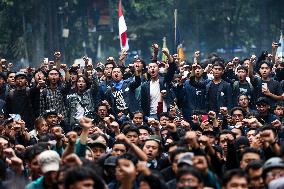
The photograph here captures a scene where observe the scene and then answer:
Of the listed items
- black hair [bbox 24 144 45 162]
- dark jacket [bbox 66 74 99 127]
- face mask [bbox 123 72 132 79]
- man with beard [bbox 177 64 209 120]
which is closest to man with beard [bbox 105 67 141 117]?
dark jacket [bbox 66 74 99 127]

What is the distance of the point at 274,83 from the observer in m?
17.4

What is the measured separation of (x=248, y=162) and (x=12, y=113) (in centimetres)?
675

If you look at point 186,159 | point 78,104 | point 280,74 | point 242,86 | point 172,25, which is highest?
point 172,25

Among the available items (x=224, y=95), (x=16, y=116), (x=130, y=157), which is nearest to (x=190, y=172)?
(x=130, y=157)

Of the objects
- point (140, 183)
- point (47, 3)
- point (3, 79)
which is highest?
point (47, 3)

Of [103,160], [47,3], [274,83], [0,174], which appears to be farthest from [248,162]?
[47,3]

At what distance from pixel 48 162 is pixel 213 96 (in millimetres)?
7654

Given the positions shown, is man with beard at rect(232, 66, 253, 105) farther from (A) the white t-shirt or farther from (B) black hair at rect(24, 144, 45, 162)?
(B) black hair at rect(24, 144, 45, 162)

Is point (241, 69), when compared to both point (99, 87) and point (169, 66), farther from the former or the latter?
point (99, 87)

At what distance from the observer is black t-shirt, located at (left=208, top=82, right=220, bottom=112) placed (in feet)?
57.8

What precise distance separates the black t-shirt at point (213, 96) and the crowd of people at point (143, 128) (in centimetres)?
2

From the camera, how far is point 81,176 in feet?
29.7

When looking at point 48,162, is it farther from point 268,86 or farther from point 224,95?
point 268,86

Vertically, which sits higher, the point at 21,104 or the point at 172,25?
the point at 172,25
